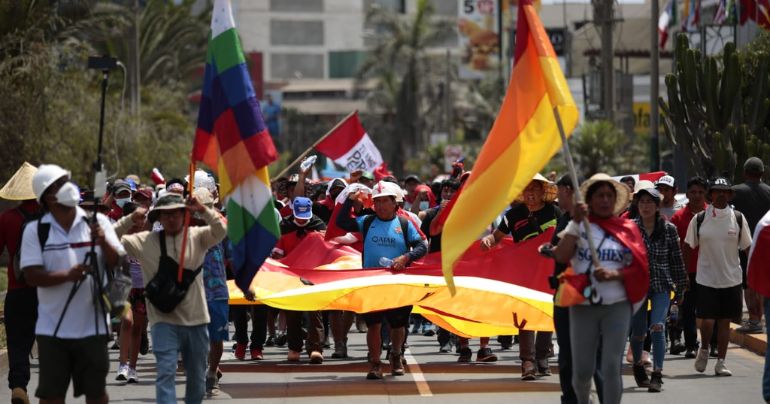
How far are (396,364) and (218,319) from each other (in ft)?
7.15

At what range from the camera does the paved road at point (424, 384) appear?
41.4 ft

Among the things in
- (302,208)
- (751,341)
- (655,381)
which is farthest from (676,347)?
(302,208)

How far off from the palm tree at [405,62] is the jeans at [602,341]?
226 ft

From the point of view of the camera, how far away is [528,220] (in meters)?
14.2

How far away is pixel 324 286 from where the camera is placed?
14.7 m

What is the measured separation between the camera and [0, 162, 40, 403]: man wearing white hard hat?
11484 mm

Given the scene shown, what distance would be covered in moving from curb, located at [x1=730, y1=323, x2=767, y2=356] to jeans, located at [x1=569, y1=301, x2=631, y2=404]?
6.56 metres

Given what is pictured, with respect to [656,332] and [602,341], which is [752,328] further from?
[602,341]

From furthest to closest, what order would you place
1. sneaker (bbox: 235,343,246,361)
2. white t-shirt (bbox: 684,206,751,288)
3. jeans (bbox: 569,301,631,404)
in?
sneaker (bbox: 235,343,246,361)
white t-shirt (bbox: 684,206,751,288)
jeans (bbox: 569,301,631,404)

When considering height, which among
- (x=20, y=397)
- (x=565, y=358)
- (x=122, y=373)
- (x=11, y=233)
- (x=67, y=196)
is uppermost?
(x=67, y=196)

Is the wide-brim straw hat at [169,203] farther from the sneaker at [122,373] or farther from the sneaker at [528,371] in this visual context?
the sneaker at [528,371]

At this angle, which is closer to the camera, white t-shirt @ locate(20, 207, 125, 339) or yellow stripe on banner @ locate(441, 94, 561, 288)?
white t-shirt @ locate(20, 207, 125, 339)

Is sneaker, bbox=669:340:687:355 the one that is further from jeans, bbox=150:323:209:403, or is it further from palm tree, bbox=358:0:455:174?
palm tree, bbox=358:0:455:174

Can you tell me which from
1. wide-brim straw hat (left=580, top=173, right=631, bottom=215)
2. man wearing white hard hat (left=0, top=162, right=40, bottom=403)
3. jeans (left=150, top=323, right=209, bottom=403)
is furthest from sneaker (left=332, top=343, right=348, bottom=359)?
wide-brim straw hat (left=580, top=173, right=631, bottom=215)
